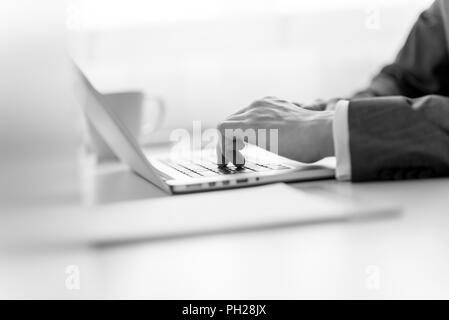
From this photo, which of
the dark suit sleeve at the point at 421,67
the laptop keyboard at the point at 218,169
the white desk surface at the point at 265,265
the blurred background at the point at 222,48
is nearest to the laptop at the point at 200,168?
the laptop keyboard at the point at 218,169

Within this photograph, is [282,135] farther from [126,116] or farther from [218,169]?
[126,116]

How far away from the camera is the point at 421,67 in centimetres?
93

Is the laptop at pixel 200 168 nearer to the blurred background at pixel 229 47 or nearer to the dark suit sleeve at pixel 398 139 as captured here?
the dark suit sleeve at pixel 398 139

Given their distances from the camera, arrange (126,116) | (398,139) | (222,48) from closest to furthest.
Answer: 1. (398,139)
2. (126,116)
3. (222,48)

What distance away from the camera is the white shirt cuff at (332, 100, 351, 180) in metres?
0.64

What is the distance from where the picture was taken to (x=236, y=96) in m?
1.71

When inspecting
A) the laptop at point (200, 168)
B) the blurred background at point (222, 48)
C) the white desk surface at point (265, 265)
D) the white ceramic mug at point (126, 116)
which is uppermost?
the blurred background at point (222, 48)

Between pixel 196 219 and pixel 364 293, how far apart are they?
17 cm

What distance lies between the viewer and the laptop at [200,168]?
0.61 metres

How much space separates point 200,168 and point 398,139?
7.8 inches

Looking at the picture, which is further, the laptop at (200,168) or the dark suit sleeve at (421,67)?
the dark suit sleeve at (421,67)

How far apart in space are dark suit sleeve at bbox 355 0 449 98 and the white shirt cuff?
0.92ft

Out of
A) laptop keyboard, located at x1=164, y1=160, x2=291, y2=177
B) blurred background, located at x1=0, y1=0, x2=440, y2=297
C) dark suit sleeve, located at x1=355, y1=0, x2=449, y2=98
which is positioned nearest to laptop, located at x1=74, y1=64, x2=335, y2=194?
laptop keyboard, located at x1=164, y1=160, x2=291, y2=177

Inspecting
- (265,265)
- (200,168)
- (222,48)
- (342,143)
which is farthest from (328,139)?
(222,48)
